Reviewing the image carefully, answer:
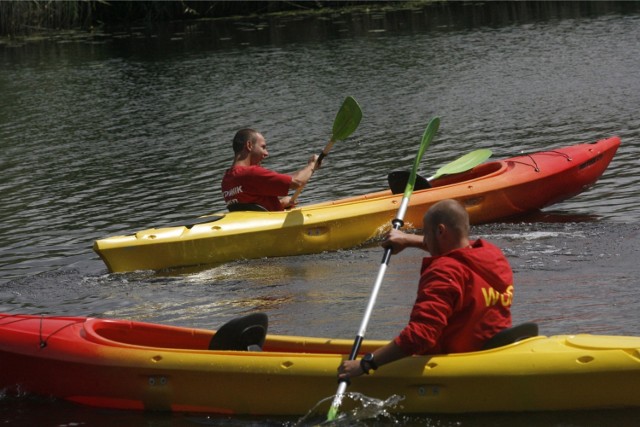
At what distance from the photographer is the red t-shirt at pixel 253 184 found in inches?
376

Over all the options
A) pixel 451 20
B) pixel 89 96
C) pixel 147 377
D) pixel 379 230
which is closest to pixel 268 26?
pixel 451 20

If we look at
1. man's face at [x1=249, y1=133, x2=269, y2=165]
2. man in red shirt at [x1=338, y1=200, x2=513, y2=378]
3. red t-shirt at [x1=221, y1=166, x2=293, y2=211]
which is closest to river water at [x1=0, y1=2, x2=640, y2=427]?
man in red shirt at [x1=338, y1=200, x2=513, y2=378]

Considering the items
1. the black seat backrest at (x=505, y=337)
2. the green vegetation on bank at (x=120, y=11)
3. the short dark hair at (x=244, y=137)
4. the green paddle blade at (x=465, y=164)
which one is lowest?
the black seat backrest at (x=505, y=337)

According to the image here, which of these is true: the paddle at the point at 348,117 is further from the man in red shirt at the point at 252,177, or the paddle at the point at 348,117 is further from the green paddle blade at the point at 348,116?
the man in red shirt at the point at 252,177

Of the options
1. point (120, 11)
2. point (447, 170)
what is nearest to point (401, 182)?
point (447, 170)

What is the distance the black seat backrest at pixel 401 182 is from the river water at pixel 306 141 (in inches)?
28.7

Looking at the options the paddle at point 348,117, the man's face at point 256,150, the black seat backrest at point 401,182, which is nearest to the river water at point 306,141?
the black seat backrest at point 401,182

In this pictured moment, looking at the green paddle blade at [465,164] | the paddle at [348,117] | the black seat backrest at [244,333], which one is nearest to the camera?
the black seat backrest at [244,333]

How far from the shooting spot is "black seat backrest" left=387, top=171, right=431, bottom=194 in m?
10.1

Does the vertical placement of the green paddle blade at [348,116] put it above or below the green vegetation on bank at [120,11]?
below

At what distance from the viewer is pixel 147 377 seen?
6145mm

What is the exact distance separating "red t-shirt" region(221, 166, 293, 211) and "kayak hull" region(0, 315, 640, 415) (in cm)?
315

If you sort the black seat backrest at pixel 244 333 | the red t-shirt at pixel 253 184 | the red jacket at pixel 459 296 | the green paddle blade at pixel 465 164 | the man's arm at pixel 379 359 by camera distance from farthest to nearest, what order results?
1. the green paddle blade at pixel 465 164
2. the red t-shirt at pixel 253 184
3. the black seat backrest at pixel 244 333
4. the man's arm at pixel 379 359
5. the red jacket at pixel 459 296

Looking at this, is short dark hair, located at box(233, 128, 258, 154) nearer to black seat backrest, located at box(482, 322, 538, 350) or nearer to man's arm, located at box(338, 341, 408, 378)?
man's arm, located at box(338, 341, 408, 378)
